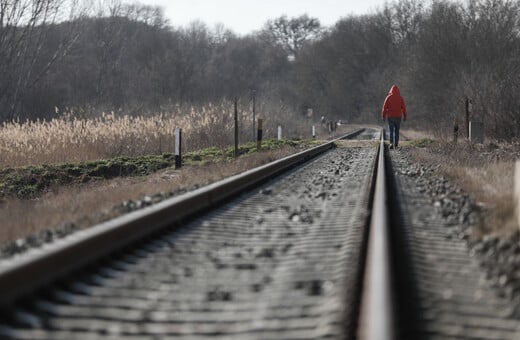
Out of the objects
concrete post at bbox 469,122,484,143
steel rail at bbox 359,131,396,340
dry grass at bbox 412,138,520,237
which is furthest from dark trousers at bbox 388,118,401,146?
steel rail at bbox 359,131,396,340

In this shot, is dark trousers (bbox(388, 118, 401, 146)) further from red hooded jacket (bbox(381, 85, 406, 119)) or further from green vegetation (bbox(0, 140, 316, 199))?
green vegetation (bbox(0, 140, 316, 199))

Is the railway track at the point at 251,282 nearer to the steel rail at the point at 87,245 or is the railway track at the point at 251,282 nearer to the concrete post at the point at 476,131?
the steel rail at the point at 87,245

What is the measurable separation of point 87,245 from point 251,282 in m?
1.15

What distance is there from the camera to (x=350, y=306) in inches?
132

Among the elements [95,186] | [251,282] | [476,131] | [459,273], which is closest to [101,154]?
[95,186]

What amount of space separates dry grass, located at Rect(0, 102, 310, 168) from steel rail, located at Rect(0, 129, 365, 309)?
34.6 feet

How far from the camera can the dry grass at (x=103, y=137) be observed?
17047 mm

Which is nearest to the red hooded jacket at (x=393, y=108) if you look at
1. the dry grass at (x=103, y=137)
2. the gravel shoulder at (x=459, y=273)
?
the dry grass at (x=103, y=137)

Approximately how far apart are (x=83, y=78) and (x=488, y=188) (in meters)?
61.9

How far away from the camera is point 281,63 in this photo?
105 meters

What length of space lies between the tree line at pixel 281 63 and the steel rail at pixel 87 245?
1579 centimetres

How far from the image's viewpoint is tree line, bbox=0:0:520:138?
Result: 37.0m

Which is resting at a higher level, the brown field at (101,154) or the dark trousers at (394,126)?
the dark trousers at (394,126)

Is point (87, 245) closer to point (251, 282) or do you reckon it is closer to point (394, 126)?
point (251, 282)
